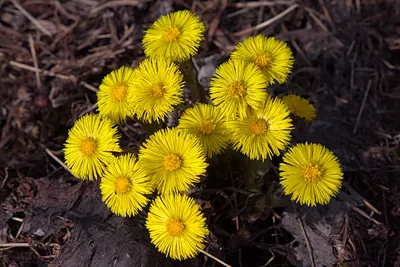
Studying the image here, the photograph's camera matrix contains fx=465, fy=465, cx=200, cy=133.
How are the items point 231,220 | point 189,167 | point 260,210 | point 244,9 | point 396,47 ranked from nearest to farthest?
1. point 189,167
2. point 260,210
3. point 231,220
4. point 396,47
5. point 244,9

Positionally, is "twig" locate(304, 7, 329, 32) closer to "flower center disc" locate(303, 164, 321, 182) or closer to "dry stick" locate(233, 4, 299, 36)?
"dry stick" locate(233, 4, 299, 36)

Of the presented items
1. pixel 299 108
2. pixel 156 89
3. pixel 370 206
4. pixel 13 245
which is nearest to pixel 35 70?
pixel 13 245

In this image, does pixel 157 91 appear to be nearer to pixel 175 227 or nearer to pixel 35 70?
pixel 175 227

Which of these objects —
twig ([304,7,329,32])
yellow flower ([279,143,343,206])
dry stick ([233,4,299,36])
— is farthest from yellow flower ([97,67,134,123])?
twig ([304,7,329,32])

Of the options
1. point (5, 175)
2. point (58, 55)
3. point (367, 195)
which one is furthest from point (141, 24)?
point (367, 195)

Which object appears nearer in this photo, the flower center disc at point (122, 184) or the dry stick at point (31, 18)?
the flower center disc at point (122, 184)

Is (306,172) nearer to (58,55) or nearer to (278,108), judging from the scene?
(278,108)

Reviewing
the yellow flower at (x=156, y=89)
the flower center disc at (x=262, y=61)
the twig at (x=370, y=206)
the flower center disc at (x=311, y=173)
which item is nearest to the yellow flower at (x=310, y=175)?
the flower center disc at (x=311, y=173)

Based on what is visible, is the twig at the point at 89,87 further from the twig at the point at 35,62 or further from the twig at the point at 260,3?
the twig at the point at 260,3
